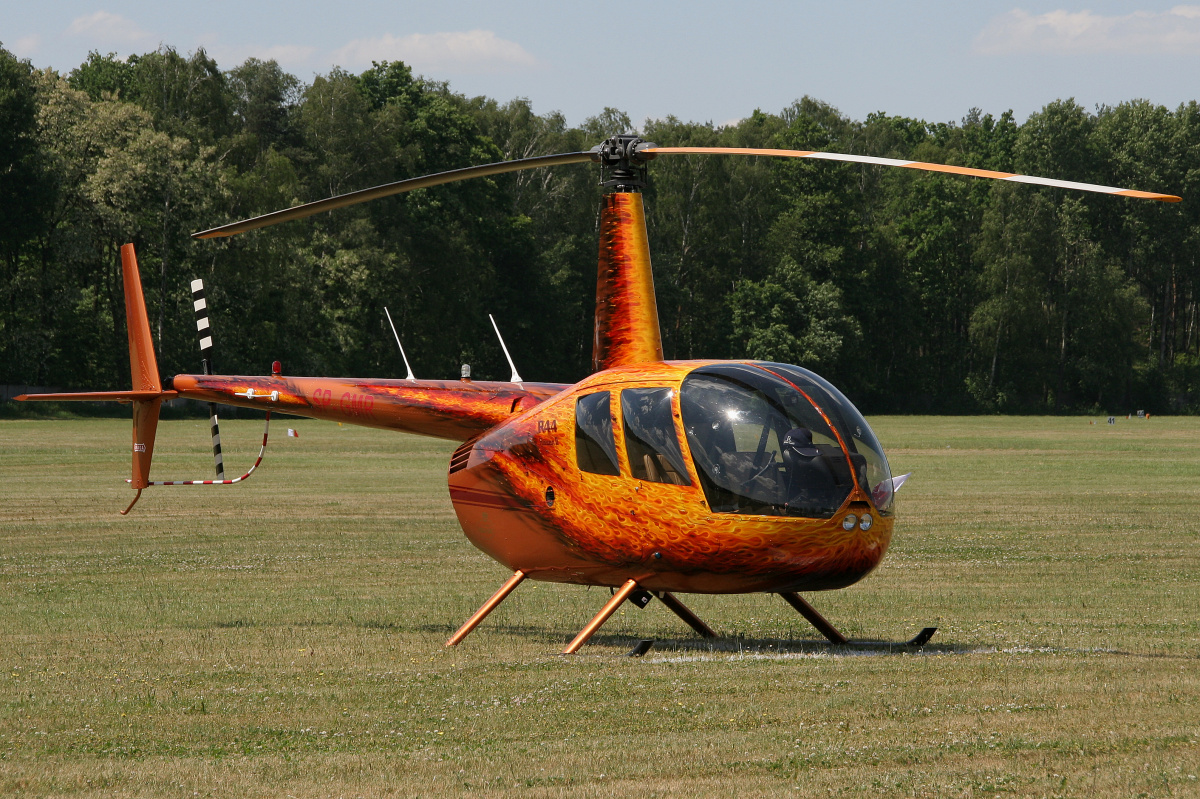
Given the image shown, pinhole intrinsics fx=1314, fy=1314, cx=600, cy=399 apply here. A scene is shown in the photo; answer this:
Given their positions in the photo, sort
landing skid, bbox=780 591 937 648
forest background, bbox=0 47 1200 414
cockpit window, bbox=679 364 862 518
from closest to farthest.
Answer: cockpit window, bbox=679 364 862 518 → landing skid, bbox=780 591 937 648 → forest background, bbox=0 47 1200 414

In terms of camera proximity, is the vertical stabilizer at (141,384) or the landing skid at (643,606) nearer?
the landing skid at (643,606)

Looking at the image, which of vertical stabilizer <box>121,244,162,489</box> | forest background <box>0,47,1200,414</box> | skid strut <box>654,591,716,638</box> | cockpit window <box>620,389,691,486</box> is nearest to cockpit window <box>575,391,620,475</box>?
cockpit window <box>620,389,691,486</box>

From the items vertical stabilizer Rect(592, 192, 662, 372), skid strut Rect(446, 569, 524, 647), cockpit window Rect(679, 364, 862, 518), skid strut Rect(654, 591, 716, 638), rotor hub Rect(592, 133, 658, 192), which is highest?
rotor hub Rect(592, 133, 658, 192)

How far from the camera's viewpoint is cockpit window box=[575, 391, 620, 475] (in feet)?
35.0

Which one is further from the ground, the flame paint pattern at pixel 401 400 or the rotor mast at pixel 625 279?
the rotor mast at pixel 625 279

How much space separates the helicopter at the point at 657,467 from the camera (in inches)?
388

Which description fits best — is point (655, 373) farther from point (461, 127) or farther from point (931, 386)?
point (931, 386)

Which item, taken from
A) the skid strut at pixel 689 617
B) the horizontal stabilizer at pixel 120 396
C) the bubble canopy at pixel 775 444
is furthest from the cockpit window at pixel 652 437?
the horizontal stabilizer at pixel 120 396

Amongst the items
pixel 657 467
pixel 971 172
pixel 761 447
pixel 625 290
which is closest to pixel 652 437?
pixel 657 467

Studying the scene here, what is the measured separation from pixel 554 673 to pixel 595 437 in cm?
201

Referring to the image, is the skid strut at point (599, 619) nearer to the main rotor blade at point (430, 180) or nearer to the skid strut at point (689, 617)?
the skid strut at point (689, 617)

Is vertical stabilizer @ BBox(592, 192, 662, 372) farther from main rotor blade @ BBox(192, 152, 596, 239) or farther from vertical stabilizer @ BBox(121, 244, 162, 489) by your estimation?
vertical stabilizer @ BBox(121, 244, 162, 489)

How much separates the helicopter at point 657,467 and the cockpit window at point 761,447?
11 millimetres

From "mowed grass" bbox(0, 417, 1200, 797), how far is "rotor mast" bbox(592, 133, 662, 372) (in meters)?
2.61
